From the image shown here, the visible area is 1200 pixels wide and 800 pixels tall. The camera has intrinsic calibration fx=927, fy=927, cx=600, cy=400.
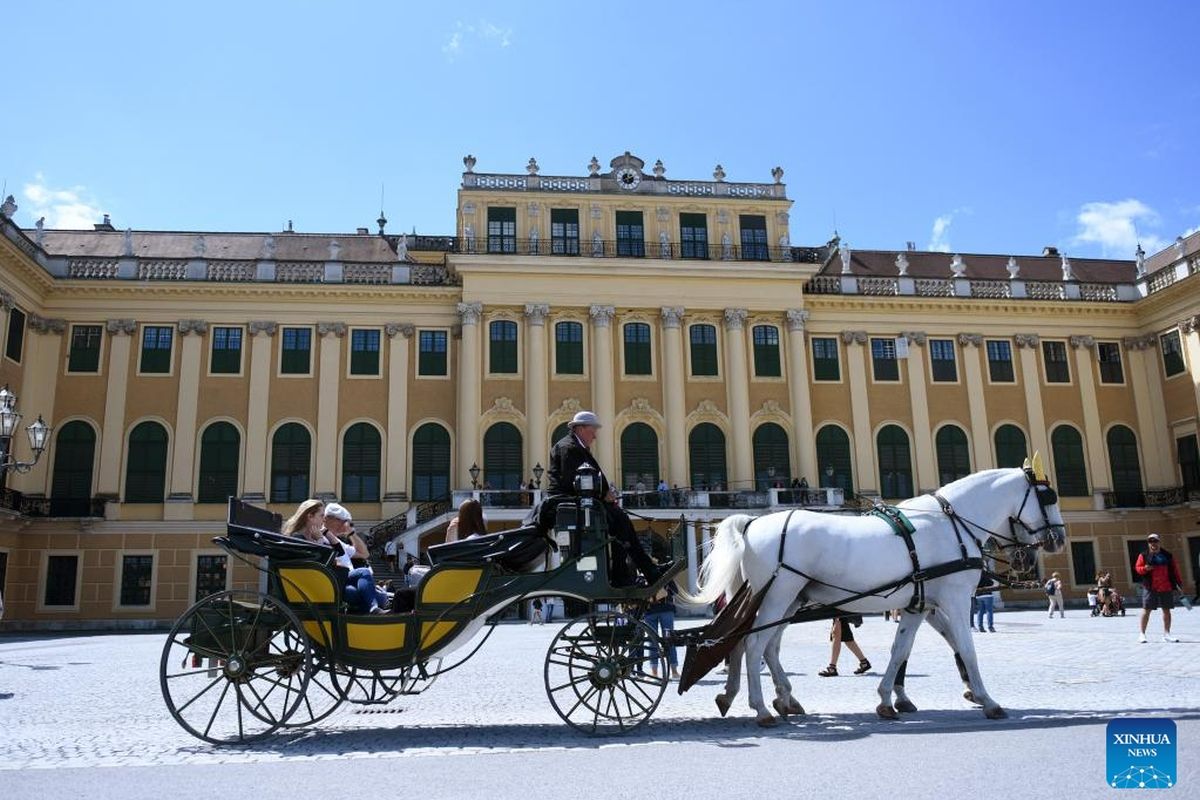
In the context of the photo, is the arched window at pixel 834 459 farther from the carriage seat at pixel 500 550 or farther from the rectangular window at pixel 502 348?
the carriage seat at pixel 500 550

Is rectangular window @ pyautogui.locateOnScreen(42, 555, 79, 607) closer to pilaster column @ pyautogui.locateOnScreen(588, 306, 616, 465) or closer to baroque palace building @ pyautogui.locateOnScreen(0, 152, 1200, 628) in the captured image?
baroque palace building @ pyautogui.locateOnScreen(0, 152, 1200, 628)

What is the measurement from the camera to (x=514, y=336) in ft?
109

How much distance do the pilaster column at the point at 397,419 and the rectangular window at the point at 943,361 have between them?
19620 mm

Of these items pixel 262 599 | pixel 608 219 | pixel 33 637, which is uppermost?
pixel 608 219

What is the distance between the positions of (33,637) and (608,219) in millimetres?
22806

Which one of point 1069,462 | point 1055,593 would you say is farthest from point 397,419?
point 1069,462

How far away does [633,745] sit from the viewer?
21.6 ft

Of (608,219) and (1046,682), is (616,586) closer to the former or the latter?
(1046,682)

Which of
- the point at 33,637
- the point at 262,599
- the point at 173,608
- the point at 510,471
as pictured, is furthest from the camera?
the point at 510,471

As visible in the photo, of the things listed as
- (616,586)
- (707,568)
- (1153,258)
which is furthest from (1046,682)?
(1153,258)

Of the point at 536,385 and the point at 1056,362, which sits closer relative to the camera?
the point at 536,385

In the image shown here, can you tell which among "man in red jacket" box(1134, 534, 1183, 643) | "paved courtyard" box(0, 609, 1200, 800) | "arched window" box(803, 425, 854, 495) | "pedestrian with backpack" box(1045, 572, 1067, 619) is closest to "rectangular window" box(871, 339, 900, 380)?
A: "arched window" box(803, 425, 854, 495)

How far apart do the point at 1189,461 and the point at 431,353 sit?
28218 millimetres

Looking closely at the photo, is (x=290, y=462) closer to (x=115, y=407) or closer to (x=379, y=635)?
(x=115, y=407)
